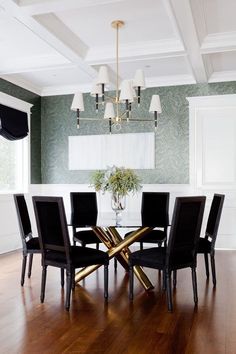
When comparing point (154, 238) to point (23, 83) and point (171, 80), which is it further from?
point (23, 83)

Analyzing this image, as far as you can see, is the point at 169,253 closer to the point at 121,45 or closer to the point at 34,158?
the point at 121,45

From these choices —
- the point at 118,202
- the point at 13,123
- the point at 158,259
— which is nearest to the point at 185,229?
the point at 158,259

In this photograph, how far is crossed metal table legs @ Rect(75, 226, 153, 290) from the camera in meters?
4.02

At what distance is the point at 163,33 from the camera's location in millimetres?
4695

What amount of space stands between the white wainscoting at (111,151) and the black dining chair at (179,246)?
10.9ft

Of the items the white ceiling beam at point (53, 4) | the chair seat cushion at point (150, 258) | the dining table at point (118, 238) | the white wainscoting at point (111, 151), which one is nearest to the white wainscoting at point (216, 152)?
the white wainscoting at point (111, 151)

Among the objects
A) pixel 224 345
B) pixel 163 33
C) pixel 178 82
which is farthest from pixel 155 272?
pixel 178 82

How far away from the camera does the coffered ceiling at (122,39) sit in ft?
12.8

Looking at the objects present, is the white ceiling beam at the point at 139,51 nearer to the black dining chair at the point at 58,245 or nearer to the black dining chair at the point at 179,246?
the black dining chair at the point at 179,246

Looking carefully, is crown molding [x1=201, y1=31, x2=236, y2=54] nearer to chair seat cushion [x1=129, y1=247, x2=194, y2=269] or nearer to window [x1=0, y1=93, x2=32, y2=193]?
chair seat cushion [x1=129, y1=247, x2=194, y2=269]

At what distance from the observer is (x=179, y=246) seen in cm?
332

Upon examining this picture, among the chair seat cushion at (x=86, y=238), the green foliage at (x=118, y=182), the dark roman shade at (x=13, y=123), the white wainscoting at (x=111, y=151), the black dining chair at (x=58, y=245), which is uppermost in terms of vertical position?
the dark roman shade at (x=13, y=123)

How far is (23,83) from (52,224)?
3.91 meters

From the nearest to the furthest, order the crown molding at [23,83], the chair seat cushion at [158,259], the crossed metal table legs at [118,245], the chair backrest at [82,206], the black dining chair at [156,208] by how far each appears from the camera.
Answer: the chair seat cushion at [158,259] < the crossed metal table legs at [118,245] < the black dining chair at [156,208] < the chair backrest at [82,206] < the crown molding at [23,83]
